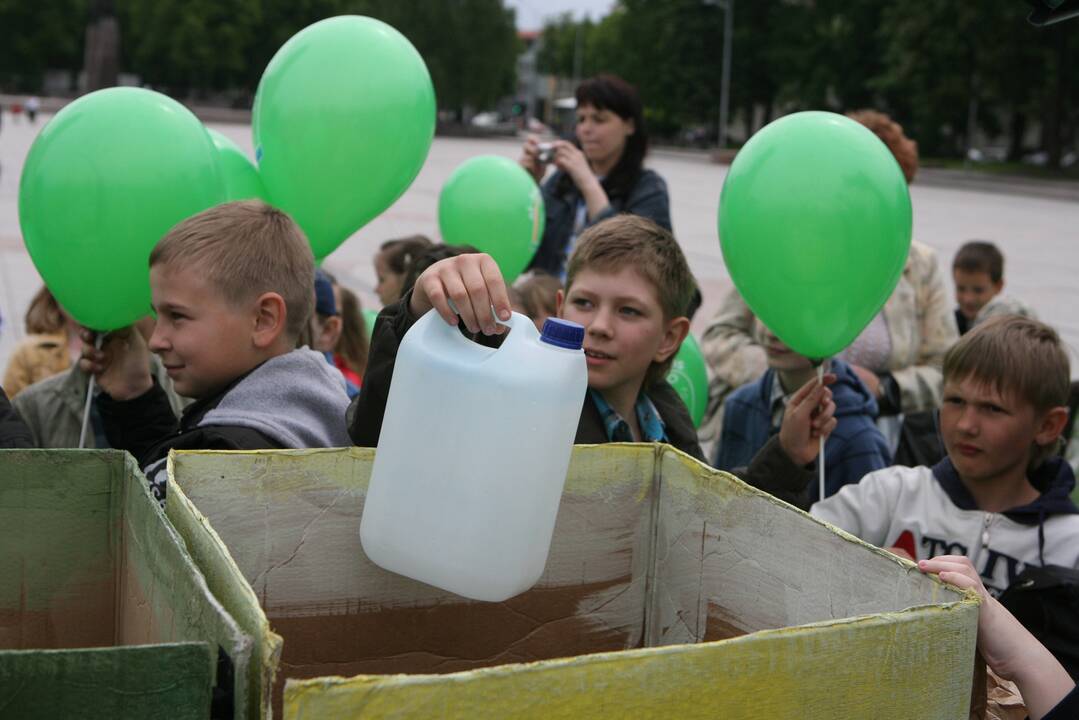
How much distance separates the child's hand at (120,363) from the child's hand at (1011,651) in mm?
2090

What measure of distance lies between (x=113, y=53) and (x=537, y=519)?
38.7 feet

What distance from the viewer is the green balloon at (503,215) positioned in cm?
479

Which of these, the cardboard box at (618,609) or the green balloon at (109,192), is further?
the green balloon at (109,192)

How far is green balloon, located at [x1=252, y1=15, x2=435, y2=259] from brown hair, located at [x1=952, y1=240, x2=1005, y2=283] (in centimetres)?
369

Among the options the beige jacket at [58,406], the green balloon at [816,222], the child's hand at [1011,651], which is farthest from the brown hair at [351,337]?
the child's hand at [1011,651]

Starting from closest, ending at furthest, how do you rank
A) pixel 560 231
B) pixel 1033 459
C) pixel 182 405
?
pixel 1033 459 → pixel 182 405 → pixel 560 231

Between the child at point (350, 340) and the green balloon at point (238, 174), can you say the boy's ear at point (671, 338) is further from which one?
the child at point (350, 340)

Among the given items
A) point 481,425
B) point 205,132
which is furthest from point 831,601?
point 205,132

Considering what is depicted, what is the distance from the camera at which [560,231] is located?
4.90 m

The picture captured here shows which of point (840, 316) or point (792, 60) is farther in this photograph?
point (792, 60)

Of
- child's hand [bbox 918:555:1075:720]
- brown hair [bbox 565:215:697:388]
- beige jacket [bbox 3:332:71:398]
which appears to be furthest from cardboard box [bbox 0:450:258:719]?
beige jacket [bbox 3:332:71:398]

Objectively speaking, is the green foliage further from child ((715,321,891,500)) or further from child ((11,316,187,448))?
child ((11,316,187,448))

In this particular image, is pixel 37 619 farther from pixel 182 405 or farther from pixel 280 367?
pixel 182 405

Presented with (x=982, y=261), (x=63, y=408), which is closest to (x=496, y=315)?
(x=63, y=408)
